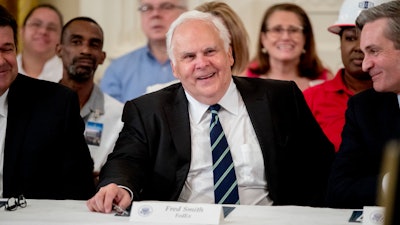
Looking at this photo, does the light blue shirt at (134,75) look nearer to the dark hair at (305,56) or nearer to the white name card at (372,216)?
the dark hair at (305,56)

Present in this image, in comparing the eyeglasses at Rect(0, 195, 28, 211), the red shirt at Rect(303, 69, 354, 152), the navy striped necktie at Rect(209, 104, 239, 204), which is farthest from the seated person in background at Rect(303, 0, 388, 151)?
the eyeglasses at Rect(0, 195, 28, 211)

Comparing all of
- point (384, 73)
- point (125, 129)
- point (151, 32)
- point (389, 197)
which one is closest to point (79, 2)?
point (151, 32)

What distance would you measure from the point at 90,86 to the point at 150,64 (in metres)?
1.17

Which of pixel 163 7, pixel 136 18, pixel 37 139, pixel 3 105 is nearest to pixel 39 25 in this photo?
pixel 163 7

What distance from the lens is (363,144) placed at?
8.98ft

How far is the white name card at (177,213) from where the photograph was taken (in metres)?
2.11

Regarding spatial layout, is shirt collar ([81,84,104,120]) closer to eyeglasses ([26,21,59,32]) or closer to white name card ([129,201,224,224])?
eyeglasses ([26,21,59,32])

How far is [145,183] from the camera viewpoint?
2826mm

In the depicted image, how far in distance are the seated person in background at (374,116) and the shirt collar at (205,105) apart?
0.46m

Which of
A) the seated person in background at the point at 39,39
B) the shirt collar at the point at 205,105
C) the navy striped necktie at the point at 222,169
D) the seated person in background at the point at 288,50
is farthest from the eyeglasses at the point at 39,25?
the navy striped necktie at the point at 222,169

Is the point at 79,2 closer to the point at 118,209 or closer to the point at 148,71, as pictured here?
the point at 148,71

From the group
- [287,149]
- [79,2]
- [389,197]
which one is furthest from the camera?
[79,2]

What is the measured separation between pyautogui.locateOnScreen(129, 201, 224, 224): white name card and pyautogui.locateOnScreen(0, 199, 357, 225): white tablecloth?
0.16 ft

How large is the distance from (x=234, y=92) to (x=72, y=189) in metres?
0.75
